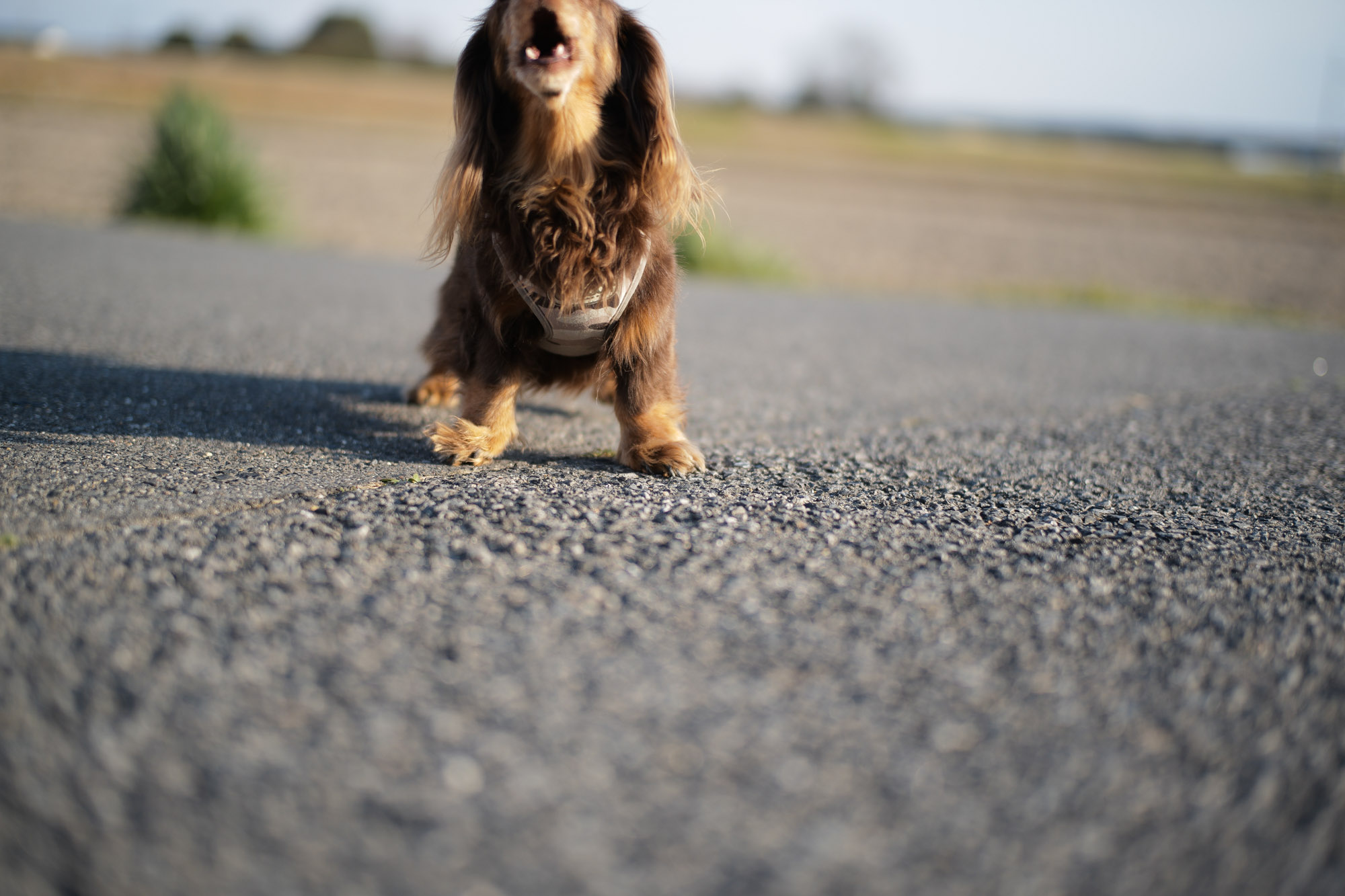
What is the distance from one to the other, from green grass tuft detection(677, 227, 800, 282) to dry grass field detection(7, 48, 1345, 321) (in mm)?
284

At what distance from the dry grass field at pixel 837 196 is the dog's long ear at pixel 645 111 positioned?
0.30 metres

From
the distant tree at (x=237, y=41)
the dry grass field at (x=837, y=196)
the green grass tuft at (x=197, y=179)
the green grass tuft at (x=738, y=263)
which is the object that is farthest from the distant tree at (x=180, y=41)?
the green grass tuft at (x=738, y=263)

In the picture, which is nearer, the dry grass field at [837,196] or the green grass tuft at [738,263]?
the green grass tuft at [738,263]

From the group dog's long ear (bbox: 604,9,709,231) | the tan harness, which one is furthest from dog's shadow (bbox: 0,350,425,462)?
dog's long ear (bbox: 604,9,709,231)

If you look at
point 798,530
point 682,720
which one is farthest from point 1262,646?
point 682,720

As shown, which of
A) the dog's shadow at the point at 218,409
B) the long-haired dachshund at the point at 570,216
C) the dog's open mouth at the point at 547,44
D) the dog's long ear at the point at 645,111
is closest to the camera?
the dog's open mouth at the point at 547,44

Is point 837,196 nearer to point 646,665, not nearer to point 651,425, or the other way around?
point 651,425

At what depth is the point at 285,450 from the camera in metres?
3.08

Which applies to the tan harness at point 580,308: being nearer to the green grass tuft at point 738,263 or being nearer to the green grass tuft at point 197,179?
the green grass tuft at point 738,263

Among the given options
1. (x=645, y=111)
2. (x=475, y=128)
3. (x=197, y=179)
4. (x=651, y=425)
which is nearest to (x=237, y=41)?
(x=197, y=179)

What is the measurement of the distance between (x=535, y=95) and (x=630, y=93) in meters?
0.36

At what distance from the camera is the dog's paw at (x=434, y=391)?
3.99 meters

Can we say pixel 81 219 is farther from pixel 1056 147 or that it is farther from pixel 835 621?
pixel 1056 147

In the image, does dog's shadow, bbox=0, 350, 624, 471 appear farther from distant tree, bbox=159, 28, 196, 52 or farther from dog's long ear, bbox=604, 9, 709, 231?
distant tree, bbox=159, 28, 196, 52
